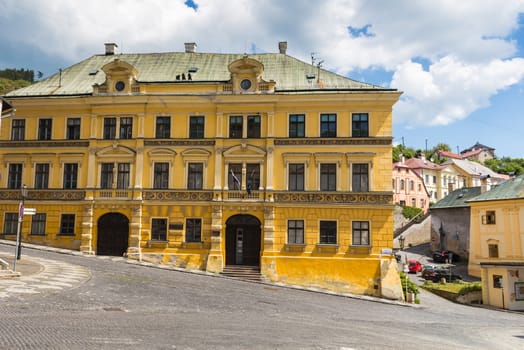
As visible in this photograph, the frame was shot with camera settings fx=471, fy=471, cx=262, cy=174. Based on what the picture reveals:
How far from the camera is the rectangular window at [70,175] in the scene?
1228 inches

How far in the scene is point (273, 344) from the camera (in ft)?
39.5

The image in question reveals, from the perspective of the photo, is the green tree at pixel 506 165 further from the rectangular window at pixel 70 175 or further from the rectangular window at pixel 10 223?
the rectangular window at pixel 10 223

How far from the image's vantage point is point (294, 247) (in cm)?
2883

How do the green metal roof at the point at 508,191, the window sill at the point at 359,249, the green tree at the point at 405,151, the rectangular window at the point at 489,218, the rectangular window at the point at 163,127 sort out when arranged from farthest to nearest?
the green tree at the point at 405,151
the rectangular window at the point at 489,218
the green metal roof at the point at 508,191
the rectangular window at the point at 163,127
the window sill at the point at 359,249

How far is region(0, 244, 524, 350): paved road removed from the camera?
11.5 metres

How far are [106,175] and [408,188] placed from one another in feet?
210

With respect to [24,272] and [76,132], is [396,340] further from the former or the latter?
[76,132]

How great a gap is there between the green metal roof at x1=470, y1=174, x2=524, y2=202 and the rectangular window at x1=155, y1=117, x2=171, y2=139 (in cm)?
3139

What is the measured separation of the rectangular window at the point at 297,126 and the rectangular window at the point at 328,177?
266 centimetres

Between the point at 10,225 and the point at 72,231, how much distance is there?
447 centimetres

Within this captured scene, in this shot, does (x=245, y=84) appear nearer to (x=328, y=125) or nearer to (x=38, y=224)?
(x=328, y=125)

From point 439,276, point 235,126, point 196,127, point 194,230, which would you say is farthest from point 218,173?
point 439,276

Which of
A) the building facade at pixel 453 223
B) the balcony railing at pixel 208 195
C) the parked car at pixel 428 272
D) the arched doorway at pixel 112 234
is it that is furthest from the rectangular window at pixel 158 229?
the building facade at pixel 453 223

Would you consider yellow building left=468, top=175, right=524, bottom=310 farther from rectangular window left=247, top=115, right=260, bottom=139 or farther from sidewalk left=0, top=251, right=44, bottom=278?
sidewalk left=0, top=251, right=44, bottom=278
